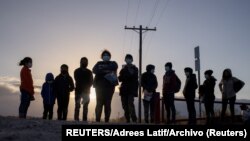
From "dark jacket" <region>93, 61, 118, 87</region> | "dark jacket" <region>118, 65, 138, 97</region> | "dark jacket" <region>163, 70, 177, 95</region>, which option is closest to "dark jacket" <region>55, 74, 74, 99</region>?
"dark jacket" <region>93, 61, 118, 87</region>

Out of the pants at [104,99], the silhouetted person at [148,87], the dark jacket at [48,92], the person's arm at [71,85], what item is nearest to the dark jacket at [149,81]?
the silhouetted person at [148,87]

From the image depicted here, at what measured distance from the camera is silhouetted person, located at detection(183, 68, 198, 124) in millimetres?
14039

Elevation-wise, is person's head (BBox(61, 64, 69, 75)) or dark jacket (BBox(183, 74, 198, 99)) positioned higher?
person's head (BBox(61, 64, 69, 75))

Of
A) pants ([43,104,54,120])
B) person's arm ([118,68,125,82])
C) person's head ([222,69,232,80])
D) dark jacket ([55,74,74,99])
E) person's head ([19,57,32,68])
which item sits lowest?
pants ([43,104,54,120])

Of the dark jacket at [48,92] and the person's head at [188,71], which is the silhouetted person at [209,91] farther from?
the dark jacket at [48,92]

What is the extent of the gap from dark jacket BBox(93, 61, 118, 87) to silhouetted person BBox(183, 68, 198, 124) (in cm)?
275

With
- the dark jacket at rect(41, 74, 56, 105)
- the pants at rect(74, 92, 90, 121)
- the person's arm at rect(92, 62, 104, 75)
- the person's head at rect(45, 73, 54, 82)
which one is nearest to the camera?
the person's arm at rect(92, 62, 104, 75)

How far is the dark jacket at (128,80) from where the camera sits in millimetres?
12961

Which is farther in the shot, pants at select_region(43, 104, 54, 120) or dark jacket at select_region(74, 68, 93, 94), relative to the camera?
pants at select_region(43, 104, 54, 120)

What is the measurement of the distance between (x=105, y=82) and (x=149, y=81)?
212 cm

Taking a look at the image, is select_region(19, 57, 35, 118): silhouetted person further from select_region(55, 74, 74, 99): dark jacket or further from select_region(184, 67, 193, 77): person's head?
select_region(184, 67, 193, 77): person's head

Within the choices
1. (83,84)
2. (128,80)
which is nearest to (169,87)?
(128,80)

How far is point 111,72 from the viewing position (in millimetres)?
12297

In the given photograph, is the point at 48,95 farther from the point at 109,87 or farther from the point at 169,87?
the point at 169,87
